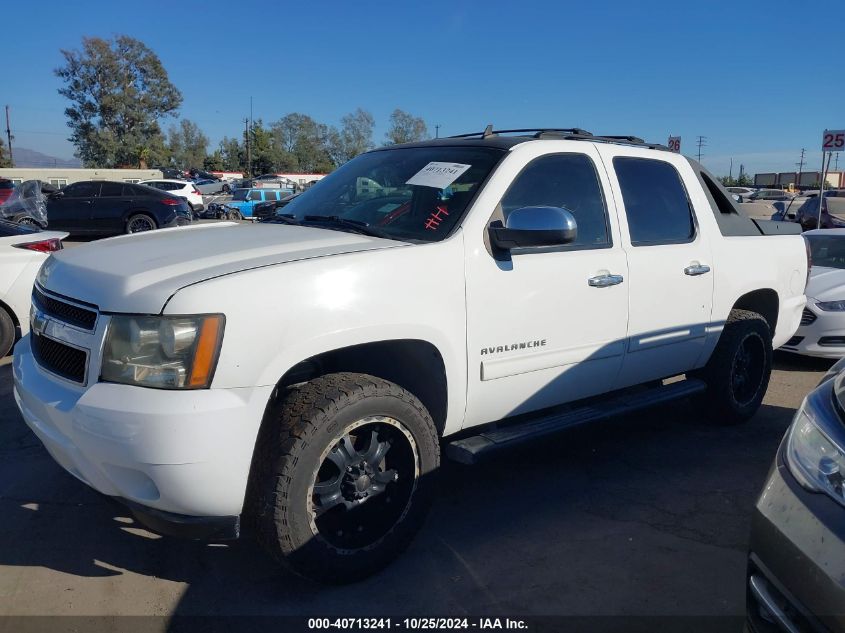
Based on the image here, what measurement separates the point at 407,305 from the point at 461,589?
123 cm

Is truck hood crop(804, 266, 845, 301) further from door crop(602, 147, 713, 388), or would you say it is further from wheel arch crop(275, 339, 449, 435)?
wheel arch crop(275, 339, 449, 435)

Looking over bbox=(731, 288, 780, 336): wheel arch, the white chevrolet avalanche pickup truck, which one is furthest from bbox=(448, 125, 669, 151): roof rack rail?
bbox=(731, 288, 780, 336): wheel arch

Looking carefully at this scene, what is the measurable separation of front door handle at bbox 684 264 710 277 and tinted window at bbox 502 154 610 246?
69cm

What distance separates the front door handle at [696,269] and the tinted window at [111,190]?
17.6 meters

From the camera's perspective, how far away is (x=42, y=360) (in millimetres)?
2943

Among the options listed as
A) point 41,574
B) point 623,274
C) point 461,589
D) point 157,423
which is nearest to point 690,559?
point 461,589

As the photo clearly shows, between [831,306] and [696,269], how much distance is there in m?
3.52

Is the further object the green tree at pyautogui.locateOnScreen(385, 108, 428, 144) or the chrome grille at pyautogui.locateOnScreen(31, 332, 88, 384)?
the green tree at pyautogui.locateOnScreen(385, 108, 428, 144)

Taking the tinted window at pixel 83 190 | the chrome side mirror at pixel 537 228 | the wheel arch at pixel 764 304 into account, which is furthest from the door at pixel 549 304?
the tinted window at pixel 83 190

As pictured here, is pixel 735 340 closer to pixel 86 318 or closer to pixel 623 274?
pixel 623 274

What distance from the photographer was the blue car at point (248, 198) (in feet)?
95.2

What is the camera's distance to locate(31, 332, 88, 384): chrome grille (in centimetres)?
266

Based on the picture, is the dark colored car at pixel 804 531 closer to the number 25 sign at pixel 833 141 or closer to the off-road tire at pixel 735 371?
the off-road tire at pixel 735 371

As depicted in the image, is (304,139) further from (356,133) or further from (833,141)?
(833,141)
